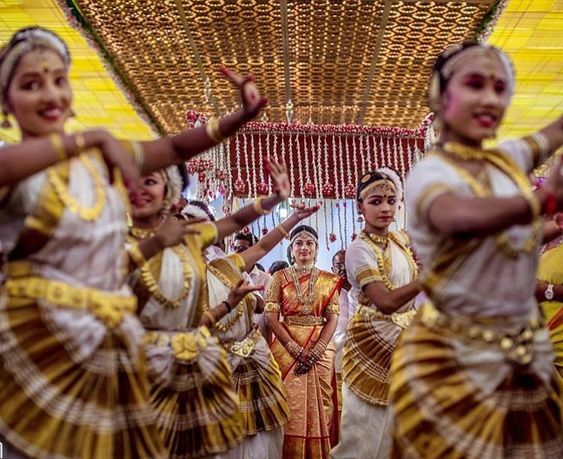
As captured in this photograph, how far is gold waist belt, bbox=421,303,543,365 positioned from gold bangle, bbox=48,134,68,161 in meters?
1.14

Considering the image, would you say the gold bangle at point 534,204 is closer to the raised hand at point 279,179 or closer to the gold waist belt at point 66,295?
the gold waist belt at point 66,295

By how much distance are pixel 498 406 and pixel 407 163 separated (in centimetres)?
537

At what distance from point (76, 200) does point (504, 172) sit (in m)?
1.24

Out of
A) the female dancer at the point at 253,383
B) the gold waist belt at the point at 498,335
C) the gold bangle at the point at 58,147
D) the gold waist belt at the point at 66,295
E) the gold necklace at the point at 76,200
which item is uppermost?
the gold bangle at the point at 58,147

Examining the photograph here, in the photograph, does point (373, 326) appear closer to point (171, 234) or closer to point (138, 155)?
point (171, 234)

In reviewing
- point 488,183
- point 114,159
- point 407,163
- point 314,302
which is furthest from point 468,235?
point 407,163

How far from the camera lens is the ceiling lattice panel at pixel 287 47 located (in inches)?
282

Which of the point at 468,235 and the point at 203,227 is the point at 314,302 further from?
the point at 468,235

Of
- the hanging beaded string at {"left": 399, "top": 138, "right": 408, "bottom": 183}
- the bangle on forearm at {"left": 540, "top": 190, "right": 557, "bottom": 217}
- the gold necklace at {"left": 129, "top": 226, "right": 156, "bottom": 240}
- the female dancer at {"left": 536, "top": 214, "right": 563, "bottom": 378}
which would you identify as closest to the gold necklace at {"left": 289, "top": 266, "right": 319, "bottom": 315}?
the hanging beaded string at {"left": 399, "top": 138, "right": 408, "bottom": 183}

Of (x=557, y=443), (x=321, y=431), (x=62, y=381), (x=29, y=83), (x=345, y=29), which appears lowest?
(x=321, y=431)

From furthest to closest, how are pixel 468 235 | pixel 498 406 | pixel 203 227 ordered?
pixel 203 227 < pixel 498 406 < pixel 468 235

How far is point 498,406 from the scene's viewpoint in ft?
7.56

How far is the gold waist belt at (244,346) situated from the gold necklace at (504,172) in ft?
8.88

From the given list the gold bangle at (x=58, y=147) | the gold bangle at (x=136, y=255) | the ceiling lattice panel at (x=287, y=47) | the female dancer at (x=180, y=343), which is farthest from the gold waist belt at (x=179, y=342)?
the ceiling lattice panel at (x=287, y=47)
